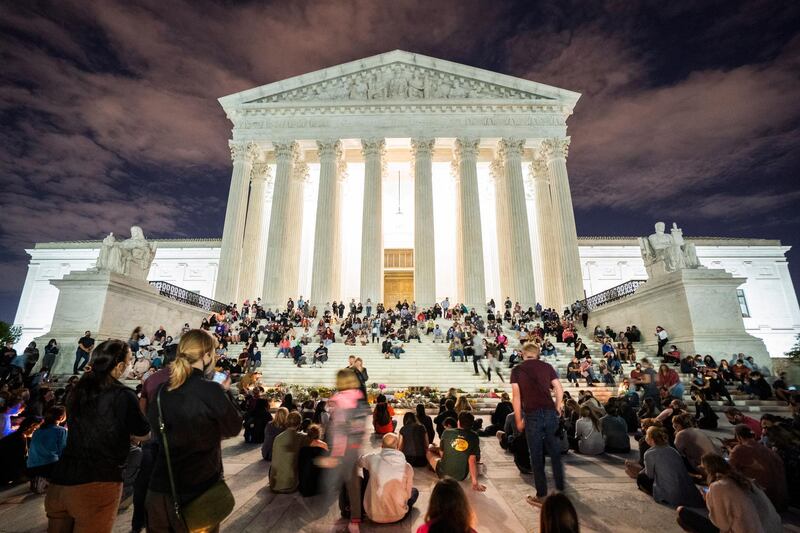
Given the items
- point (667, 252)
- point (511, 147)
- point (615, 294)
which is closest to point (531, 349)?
point (667, 252)

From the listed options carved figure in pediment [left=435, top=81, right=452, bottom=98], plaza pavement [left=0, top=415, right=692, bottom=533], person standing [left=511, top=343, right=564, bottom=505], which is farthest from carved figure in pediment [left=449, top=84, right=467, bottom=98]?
person standing [left=511, top=343, right=564, bottom=505]

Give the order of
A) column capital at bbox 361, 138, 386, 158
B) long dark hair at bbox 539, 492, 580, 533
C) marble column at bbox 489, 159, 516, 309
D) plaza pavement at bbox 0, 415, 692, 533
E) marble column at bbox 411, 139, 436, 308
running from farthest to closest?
column capital at bbox 361, 138, 386, 158
marble column at bbox 489, 159, 516, 309
marble column at bbox 411, 139, 436, 308
plaza pavement at bbox 0, 415, 692, 533
long dark hair at bbox 539, 492, 580, 533

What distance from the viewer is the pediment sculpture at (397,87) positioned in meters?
29.9

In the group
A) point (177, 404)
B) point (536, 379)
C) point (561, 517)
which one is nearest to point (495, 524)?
point (536, 379)

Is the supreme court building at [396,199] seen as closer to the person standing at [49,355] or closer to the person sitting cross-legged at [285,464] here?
the person standing at [49,355]

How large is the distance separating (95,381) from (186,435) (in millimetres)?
959

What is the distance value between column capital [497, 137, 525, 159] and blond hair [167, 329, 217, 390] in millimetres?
29074

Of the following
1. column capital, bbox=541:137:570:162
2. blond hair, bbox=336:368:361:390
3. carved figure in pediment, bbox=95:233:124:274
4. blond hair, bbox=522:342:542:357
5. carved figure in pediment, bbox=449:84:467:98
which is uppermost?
carved figure in pediment, bbox=449:84:467:98

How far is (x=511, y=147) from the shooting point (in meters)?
28.9

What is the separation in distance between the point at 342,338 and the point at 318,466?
1577cm

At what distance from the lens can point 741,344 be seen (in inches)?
564

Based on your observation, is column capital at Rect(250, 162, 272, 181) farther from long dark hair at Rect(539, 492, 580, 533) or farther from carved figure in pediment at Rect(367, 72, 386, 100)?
long dark hair at Rect(539, 492, 580, 533)

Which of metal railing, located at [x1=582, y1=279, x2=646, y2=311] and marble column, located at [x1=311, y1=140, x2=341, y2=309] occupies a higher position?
marble column, located at [x1=311, y1=140, x2=341, y2=309]

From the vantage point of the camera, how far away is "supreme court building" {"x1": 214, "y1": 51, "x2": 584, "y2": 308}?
2658 centimetres
